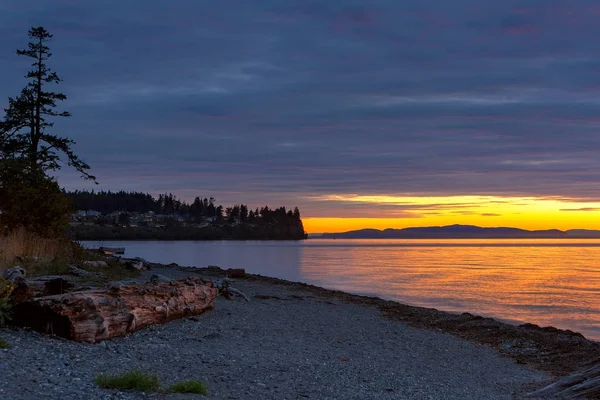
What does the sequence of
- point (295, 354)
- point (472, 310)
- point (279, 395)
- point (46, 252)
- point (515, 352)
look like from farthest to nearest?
point (472, 310)
point (46, 252)
point (515, 352)
point (295, 354)
point (279, 395)

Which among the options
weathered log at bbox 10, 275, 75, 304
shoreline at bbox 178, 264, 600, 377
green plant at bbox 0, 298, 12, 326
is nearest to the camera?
green plant at bbox 0, 298, 12, 326

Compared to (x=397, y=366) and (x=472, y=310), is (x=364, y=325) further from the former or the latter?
(x=472, y=310)

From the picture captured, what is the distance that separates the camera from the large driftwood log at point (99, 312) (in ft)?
32.3

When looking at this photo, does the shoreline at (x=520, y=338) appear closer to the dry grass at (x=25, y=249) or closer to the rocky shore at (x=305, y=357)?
the rocky shore at (x=305, y=357)

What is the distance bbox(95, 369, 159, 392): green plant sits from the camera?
733 centimetres

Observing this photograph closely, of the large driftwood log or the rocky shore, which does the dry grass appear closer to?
the large driftwood log

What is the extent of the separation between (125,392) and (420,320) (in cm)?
1533

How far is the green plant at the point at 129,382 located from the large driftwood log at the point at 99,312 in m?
2.72

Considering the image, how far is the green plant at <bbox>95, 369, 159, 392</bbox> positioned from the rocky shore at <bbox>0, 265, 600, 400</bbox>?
168 millimetres

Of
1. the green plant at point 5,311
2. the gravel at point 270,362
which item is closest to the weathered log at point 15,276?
the green plant at point 5,311

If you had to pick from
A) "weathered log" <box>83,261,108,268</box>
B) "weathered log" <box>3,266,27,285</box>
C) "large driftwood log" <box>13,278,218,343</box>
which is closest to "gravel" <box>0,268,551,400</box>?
"large driftwood log" <box>13,278,218,343</box>

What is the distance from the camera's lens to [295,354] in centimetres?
1182

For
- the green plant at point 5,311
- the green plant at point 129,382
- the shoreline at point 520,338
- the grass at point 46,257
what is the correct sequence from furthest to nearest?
the grass at point 46,257 < the shoreline at point 520,338 < the green plant at point 5,311 < the green plant at point 129,382

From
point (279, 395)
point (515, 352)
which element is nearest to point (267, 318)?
point (515, 352)
